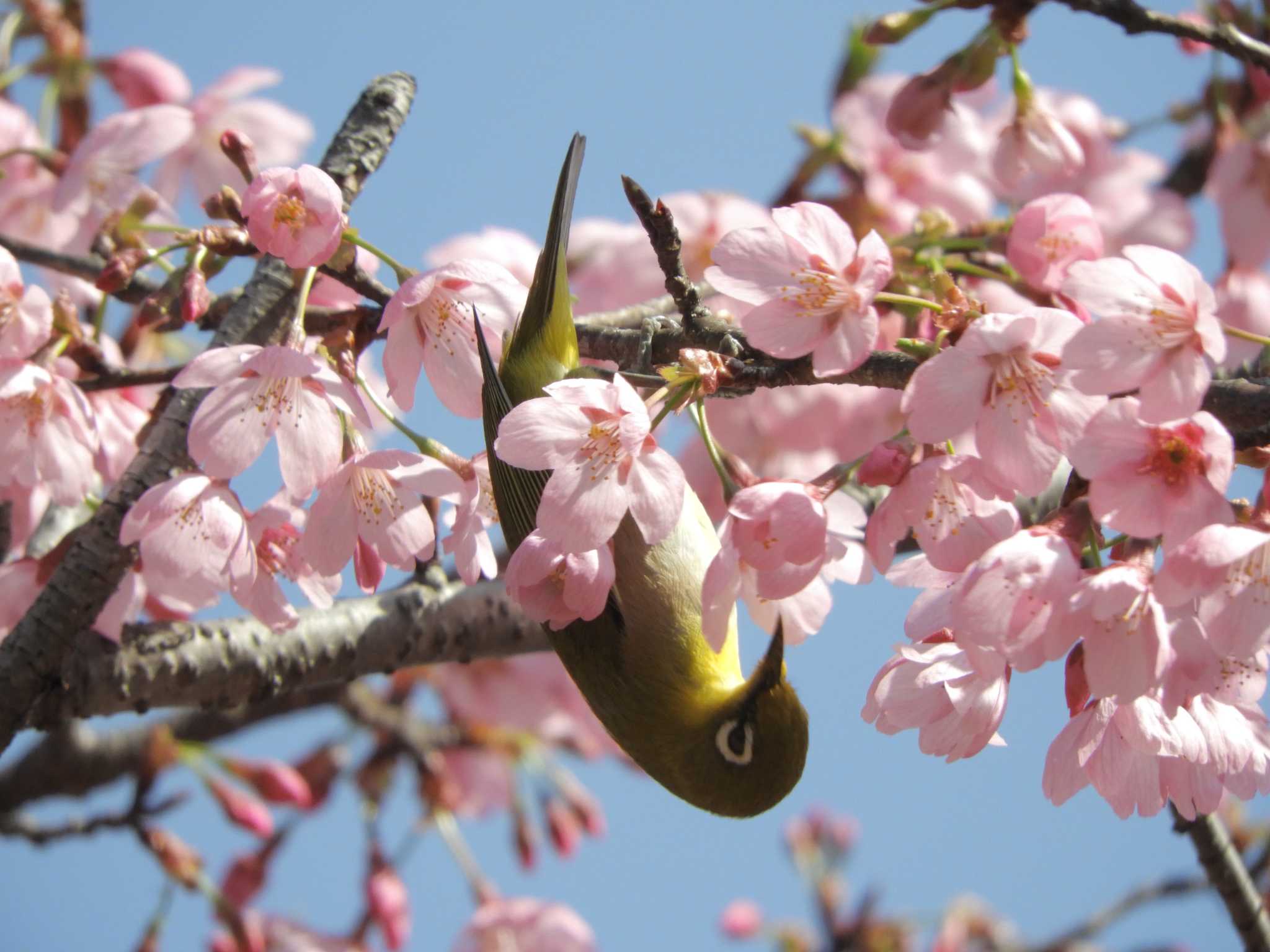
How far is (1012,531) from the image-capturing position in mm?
1344

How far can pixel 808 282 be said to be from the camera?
1445mm

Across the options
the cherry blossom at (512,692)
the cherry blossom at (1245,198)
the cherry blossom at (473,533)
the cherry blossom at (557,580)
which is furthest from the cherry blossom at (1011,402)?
the cherry blossom at (512,692)

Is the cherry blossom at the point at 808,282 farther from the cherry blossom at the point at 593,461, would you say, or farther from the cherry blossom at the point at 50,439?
the cherry blossom at the point at 50,439

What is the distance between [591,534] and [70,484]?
3.32 feet

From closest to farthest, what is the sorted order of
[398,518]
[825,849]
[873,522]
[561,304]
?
[873,522], [398,518], [561,304], [825,849]

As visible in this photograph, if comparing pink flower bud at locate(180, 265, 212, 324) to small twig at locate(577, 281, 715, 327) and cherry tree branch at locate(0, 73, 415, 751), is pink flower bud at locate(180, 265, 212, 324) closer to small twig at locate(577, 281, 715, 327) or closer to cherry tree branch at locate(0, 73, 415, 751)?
cherry tree branch at locate(0, 73, 415, 751)

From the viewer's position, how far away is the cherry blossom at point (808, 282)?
1.38 m

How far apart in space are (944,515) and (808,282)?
324 millimetres

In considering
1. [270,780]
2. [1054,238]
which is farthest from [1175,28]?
[270,780]

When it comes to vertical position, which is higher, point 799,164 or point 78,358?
point 799,164

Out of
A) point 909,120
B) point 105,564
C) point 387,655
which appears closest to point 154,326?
point 105,564

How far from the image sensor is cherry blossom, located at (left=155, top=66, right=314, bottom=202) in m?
3.10

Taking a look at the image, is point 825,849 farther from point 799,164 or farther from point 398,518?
point 398,518

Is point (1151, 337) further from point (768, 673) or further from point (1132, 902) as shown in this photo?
point (1132, 902)
